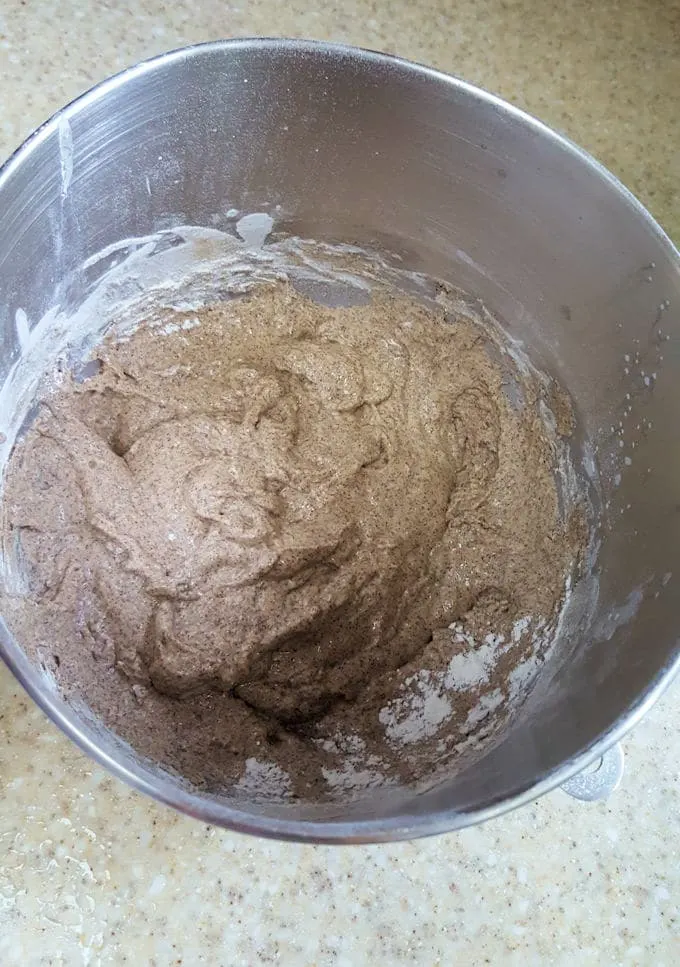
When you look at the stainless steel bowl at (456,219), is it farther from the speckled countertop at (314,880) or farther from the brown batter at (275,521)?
the speckled countertop at (314,880)

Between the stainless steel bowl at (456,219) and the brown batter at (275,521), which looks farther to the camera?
the brown batter at (275,521)

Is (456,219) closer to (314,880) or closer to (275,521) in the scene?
(275,521)

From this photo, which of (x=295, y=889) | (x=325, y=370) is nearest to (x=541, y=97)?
(x=325, y=370)

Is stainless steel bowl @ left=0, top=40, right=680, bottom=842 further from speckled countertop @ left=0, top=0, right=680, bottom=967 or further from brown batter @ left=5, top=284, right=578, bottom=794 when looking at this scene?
speckled countertop @ left=0, top=0, right=680, bottom=967

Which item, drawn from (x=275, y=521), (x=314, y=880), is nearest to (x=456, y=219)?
(x=275, y=521)

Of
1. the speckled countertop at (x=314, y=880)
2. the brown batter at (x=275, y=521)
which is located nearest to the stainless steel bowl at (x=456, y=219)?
the brown batter at (x=275, y=521)

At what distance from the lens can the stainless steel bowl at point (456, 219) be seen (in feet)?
3.89

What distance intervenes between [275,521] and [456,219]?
664 millimetres

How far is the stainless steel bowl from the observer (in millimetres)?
1185

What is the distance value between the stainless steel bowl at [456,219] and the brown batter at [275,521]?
151 mm

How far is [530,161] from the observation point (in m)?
1.32

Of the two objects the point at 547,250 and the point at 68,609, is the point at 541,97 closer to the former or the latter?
the point at 547,250

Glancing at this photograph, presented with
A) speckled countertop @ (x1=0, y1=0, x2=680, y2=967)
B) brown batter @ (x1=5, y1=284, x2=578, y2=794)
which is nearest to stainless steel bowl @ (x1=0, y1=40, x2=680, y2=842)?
brown batter @ (x1=5, y1=284, x2=578, y2=794)

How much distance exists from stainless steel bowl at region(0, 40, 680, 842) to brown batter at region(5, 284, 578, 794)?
0.50ft
